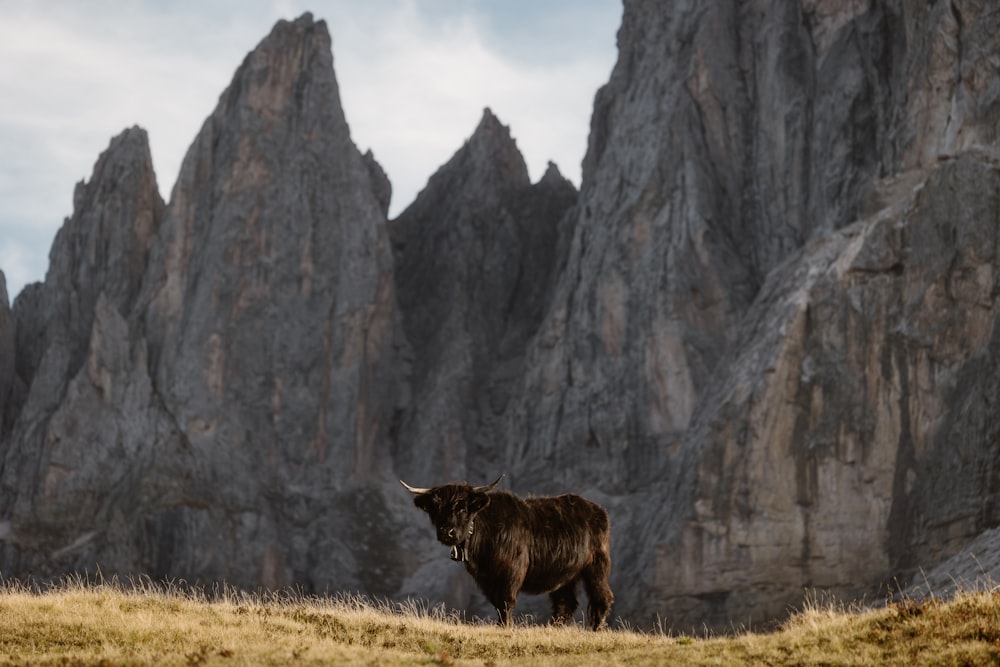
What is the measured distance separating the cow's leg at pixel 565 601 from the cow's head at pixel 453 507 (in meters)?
3.08

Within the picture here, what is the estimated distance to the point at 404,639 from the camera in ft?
67.7

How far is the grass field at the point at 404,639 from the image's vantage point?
701 inches

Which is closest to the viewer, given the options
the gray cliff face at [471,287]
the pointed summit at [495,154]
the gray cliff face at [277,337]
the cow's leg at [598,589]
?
the cow's leg at [598,589]

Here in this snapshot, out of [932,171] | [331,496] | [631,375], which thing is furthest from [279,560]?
[932,171]

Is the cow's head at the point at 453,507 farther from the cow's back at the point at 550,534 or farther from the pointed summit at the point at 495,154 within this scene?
the pointed summit at the point at 495,154

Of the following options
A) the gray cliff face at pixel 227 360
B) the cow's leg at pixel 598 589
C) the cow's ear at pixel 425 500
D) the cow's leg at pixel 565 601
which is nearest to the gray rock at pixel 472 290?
the gray cliff face at pixel 227 360

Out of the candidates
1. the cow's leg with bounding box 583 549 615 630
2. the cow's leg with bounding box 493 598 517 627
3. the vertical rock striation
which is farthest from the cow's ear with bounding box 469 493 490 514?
the vertical rock striation

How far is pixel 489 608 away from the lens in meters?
90.3

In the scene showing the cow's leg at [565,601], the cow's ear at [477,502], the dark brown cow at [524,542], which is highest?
the cow's ear at [477,502]

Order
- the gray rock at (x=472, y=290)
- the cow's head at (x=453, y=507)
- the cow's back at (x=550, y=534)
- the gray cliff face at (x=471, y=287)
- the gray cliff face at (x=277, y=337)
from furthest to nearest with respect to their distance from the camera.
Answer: the gray cliff face at (x=471, y=287)
the gray rock at (x=472, y=290)
the gray cliff face at (x=277, y=337)
the cow's back at (x=550, y=534)
the cow's head at (x=453, y=507)

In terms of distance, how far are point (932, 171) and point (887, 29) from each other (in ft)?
63.6

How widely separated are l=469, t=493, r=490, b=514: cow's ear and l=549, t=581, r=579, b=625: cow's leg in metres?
3.05

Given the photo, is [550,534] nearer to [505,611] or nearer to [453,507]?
[505,611]

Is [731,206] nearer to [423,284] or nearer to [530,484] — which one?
[530,484]
